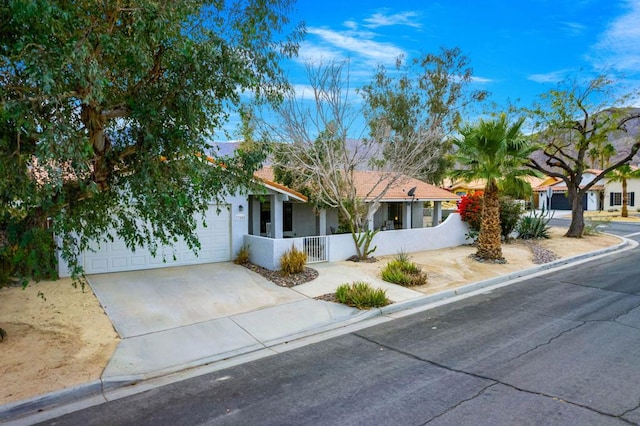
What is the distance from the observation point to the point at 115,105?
643 cm

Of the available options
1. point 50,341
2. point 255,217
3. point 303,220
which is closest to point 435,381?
point 50,341

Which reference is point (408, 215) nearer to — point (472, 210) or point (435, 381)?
point (472, 210)

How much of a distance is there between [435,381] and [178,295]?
7112 millimetres

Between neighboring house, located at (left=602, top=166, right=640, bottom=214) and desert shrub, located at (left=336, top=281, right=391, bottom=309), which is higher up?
neighboring house, located at (left=602, top=166, right=640, bottom=214)

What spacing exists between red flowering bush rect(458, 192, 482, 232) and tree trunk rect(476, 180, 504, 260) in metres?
3.88

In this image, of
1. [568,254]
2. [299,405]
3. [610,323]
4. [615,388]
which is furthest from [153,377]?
[568,254]

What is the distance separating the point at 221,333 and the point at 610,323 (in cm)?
770

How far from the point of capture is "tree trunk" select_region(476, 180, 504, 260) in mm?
14602

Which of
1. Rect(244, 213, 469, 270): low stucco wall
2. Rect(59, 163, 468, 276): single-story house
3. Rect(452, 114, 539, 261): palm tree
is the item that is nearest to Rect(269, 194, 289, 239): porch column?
Rect(59, 163, 468, 276): single-story house

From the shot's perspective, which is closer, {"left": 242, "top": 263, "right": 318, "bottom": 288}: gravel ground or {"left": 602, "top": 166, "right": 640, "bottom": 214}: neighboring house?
{"left": 242, "top": 263, "right": 318, "bottom": 288}: gravel ground

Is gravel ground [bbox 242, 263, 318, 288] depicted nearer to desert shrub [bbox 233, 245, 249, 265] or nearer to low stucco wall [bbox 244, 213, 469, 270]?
low stucco wall [bbox 244, 213, 469, 270]

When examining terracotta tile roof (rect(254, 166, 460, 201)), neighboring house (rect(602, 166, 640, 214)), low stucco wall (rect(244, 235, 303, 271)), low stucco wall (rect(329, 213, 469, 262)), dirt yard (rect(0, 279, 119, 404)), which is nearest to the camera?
dirt yard (rect(0, 279, 119, 404))

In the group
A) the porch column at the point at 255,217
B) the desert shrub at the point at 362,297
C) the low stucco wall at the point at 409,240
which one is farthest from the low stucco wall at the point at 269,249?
the porch column at the point at 255,217

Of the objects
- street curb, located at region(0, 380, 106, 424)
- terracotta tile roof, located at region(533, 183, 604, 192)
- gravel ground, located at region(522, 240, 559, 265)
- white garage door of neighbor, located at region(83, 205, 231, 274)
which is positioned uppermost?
terracotta tile roof, located at region(533, 183, 604, 192)
